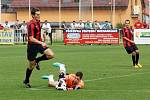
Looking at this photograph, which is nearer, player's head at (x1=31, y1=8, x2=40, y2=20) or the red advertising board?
player's head at (x1=31, y1=8, x2=40, y2=20)

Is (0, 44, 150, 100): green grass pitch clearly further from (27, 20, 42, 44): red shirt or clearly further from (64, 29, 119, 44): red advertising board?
(64, 29, 119, 44): red advertising board

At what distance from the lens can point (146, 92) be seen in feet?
47.5

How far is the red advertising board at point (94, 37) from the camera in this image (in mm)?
46938

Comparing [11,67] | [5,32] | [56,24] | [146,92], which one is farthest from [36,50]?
[56,24]

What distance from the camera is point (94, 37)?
47.0m

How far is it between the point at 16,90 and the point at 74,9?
213 ft

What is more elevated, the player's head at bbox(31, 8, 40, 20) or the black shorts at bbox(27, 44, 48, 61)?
the player's head at bbox(31, 8, 40, 20)

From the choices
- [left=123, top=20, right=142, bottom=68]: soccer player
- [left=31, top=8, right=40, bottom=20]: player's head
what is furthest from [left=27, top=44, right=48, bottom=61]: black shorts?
[left=123, top=20, right=142, bottom=68]: soccer player

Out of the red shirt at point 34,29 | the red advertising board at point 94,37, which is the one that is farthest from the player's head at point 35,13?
the red advertising board at point 94,37

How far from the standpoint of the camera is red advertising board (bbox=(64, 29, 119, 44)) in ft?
154

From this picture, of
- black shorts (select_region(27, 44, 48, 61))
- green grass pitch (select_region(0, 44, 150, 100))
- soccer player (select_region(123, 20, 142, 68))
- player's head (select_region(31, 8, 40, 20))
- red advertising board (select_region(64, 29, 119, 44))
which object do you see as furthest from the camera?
red advertising board (select_region(64, 29, 119, 44))

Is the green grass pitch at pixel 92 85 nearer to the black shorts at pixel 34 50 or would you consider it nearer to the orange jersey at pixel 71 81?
the orange jersey at pixel 71 81

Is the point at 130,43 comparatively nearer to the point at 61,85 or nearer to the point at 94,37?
the point at 61,85

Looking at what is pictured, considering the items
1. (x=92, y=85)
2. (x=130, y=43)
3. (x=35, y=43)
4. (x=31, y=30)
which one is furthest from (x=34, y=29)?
(x=130, y=43)
